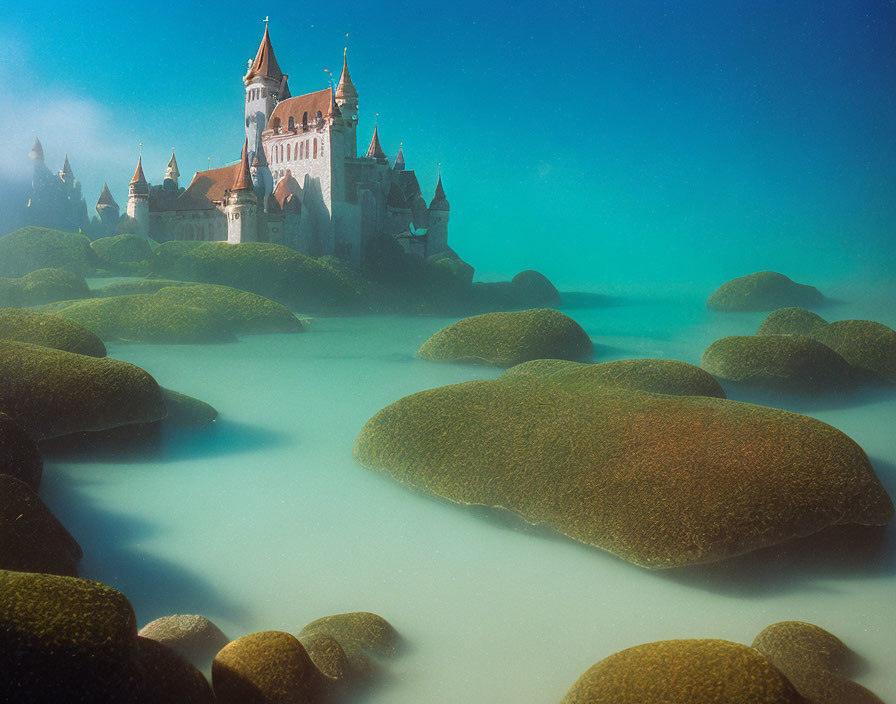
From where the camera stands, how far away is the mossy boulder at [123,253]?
41250mm

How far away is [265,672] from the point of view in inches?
257

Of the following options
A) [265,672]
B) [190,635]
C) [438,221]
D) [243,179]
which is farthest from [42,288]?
[265,672]

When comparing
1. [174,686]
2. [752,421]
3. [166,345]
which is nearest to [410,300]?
[166,345]

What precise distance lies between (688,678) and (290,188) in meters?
43.0

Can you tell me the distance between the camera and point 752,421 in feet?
40.8

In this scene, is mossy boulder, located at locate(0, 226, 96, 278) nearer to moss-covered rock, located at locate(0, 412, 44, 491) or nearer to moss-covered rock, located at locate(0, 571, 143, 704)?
moss-covered rock, located at locate(0, 412, 44, 491)

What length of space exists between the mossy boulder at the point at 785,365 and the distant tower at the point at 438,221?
1264 inches

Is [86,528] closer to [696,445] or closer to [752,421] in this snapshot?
[696,445]

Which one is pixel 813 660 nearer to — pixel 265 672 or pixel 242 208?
pixel 265 672

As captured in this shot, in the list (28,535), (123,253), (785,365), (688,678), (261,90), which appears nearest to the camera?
(688,678)

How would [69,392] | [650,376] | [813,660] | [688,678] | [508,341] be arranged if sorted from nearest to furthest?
[688,678], [813,660], [69,392], [650,376], [508,341]

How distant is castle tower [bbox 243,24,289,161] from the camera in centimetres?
4694

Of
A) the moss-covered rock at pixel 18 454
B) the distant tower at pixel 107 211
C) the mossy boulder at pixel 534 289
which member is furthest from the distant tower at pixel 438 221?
the moss-covered rock at pixel 18 454

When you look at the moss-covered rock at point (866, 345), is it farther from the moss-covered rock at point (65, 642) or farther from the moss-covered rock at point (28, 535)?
the moss-covered rock at point (65, 642)
